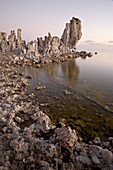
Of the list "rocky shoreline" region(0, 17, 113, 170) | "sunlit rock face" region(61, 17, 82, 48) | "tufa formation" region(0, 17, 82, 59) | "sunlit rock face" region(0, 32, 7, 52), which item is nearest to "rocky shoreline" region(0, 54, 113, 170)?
"rocky shoreline" region(0, 17, 113, 170)

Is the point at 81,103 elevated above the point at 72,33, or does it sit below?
below

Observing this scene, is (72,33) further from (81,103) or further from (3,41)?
(81,103)

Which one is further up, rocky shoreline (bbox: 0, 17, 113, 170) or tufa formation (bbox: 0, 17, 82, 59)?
tufa formation (bbox: 0, 17, 82, 59)

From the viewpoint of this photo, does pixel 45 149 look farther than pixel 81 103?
No

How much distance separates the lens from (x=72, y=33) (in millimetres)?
81375

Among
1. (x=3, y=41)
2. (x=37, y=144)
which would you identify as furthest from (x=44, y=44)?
(x=37, y=144)

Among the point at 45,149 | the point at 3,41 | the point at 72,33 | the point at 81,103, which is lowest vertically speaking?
the point at 81,103

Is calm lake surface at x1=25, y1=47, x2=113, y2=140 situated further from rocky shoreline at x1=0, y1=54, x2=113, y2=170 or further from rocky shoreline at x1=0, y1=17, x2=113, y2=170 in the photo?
rocky shoreline at x1=0, y1=54, x2=113, y2=170

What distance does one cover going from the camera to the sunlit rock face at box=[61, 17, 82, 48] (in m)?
80.1

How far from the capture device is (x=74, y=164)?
439 inches

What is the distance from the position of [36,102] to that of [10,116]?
4.97 meters

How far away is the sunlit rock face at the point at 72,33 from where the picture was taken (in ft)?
263

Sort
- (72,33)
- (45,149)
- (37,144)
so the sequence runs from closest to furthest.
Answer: (45,149) < (37,144) < (72,33)

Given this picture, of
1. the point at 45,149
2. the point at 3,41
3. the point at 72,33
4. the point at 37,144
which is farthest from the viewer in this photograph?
the point at 72,33
